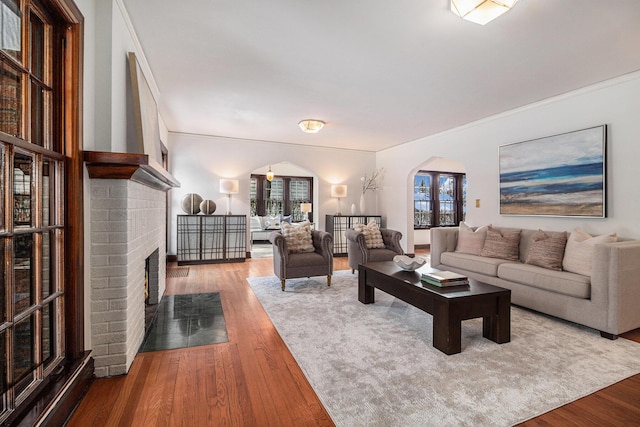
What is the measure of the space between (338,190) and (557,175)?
14.1 ft

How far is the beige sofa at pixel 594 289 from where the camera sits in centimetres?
275

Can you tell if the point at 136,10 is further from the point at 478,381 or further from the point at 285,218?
the point at 285,218

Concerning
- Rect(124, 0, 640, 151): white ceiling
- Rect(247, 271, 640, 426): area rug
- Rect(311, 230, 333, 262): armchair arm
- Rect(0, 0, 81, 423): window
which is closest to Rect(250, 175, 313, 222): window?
Rect(124, 0, 640, 151): white ceiling

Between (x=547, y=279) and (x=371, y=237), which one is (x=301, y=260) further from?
(x=547, y=279)

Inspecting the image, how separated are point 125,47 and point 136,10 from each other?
0.94 ft

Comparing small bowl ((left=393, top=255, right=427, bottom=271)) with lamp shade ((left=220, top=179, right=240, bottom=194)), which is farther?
lamp shade ((left=220, top=179, right=240, bottom=194))

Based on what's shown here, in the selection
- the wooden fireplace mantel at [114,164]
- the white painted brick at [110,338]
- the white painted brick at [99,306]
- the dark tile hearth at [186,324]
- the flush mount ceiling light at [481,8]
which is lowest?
the dark tile hearth at [186,324]

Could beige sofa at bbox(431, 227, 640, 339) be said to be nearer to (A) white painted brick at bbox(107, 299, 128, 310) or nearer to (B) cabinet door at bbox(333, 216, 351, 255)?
(A) white painted brick at bbox(107, 299, 128, 310)

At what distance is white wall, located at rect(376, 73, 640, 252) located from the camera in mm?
3461

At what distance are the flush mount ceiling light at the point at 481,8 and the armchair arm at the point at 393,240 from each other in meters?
3.42

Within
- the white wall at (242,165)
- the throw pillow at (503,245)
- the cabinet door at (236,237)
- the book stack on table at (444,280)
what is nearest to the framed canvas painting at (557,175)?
the throw pillow at (503,245)

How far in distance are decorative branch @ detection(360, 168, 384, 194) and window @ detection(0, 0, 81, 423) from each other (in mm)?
6711

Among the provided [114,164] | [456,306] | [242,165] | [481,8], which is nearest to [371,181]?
[242,165]

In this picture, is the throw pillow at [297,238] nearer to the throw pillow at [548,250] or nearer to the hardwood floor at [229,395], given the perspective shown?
the hardwood floor at [229,395]
